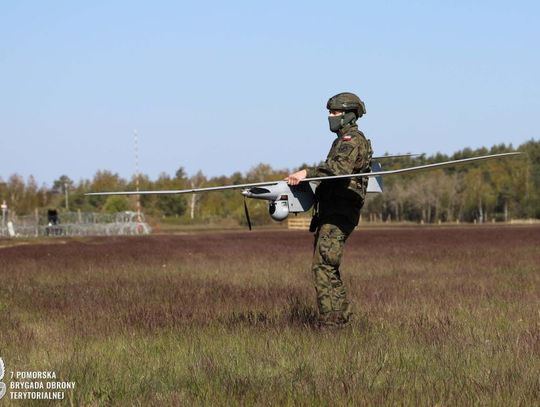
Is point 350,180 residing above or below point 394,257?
above

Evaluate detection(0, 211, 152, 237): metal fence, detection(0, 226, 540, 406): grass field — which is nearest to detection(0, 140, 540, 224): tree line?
detection(0, 211, 152, 237): metal fence

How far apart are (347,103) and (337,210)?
1.01 metres

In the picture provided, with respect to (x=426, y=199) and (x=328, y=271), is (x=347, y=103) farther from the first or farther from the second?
(x=426, y=199)

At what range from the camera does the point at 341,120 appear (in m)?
8.75

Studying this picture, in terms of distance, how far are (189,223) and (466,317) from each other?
4113 inches

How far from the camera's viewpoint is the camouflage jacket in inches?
328

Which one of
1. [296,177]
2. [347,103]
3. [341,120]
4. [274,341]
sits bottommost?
[274,341]

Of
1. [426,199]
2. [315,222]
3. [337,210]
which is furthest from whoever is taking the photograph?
[426,199]

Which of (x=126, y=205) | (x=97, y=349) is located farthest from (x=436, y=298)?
(x=126, y=205)

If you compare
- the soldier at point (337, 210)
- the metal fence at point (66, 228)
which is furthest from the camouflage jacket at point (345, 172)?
the metal fence at point (66, 228)

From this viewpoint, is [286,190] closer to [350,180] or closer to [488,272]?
[350,180]

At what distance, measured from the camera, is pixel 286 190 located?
27.8 feet

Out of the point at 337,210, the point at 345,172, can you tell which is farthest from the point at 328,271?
the point at 345,172

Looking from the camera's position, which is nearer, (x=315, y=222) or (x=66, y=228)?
(x=315, y=222)
